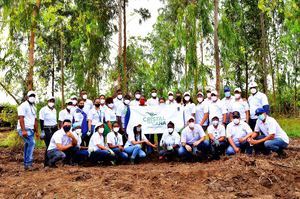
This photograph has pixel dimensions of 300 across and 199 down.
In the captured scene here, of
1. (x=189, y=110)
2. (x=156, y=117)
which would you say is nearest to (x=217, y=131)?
(x=189, y=110)

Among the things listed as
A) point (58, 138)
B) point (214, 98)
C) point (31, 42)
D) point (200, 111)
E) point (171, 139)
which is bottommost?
point (171, 139)

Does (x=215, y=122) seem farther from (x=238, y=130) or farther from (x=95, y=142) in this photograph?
(x=95, y=142)

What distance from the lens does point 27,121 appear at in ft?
30.1

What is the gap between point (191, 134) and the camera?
10.3 metres

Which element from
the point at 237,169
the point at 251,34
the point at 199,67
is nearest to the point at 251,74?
the point at 251,34

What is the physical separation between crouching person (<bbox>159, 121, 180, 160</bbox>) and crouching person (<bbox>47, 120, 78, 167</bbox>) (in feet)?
6.96

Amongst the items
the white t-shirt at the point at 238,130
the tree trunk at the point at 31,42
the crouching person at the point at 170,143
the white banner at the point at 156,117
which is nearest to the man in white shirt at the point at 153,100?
the white banner at the point at 156,117

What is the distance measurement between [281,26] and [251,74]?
154 inches

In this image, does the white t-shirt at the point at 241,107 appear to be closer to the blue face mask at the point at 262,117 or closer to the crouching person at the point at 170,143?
the blue face mask at the point at 262,117

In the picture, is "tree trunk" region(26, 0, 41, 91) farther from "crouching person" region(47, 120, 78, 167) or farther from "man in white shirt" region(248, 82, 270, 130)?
"man in white shirt" region(248, 82, 270, 130)

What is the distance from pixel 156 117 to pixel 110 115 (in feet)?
4.13

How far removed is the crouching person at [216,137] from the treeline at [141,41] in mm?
2770

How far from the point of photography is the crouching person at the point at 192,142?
1010cm

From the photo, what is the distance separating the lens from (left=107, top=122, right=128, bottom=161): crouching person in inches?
405
